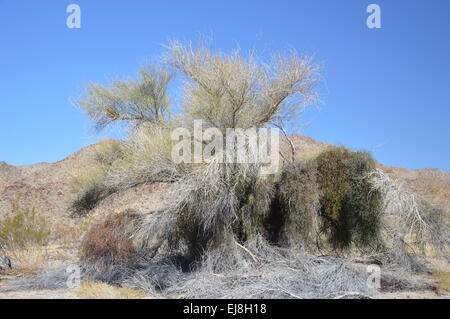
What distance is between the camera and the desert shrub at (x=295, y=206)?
42.1 ft

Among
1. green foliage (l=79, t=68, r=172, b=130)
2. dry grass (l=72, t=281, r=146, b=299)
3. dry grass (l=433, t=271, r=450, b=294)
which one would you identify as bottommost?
dry grass (l=433, t=271, r=450, b=294)

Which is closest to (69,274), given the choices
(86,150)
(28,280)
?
(28,280)

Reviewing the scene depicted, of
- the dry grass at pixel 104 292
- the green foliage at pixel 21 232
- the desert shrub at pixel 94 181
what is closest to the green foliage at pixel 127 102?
the desert shrub at pixel 94 181

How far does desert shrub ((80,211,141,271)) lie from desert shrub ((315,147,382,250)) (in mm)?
5353

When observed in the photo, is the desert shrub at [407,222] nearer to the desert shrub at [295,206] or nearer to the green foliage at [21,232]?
the desert shrub at [295,206]

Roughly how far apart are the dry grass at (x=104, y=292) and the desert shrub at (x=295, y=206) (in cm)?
409

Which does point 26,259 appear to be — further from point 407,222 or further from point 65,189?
point 65,189

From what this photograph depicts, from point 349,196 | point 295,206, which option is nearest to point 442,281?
point 349,196

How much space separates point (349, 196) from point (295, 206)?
1.50 meters

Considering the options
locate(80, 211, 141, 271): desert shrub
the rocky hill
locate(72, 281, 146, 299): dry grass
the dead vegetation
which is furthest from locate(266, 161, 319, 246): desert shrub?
the rocky hill

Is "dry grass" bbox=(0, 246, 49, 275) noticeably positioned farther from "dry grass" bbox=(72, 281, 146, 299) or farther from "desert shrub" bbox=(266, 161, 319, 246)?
"desert shrub" bbox=(266, 161, 319, 246)

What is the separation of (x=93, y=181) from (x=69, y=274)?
287 inches

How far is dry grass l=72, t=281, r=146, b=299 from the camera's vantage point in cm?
1088

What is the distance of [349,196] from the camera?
13008 millimetres
